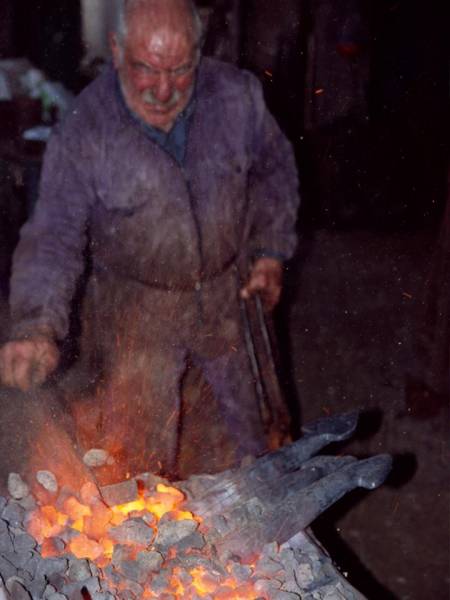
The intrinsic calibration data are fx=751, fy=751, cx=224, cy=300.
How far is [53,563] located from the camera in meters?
1.69

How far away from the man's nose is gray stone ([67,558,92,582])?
1.17 metres

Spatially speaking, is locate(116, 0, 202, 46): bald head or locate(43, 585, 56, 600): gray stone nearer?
locate(43, 585, 56, 600): gray stone

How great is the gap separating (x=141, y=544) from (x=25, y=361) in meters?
0.59

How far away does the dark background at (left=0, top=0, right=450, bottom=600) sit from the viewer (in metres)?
1.94

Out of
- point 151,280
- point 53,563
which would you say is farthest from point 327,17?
Result: point 53,563

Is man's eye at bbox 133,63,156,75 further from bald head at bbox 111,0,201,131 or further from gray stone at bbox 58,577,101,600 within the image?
gray stone at bbox 58,577,101,600

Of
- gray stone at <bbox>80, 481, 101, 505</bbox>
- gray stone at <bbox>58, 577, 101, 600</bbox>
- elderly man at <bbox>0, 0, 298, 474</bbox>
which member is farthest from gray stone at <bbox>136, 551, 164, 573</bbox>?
elderly man at <bbox>0, 0, 298, 474</bbox>

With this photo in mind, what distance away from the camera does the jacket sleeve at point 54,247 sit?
194 centimetres

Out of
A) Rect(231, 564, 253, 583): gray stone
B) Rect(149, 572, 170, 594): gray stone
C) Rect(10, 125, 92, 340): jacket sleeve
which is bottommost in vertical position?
Rect(231, 564, 253, 583): gray stone

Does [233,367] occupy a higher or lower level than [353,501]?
higher

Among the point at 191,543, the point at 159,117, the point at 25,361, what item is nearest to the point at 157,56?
Answer: the point at 159,117

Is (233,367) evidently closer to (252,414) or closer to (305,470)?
(252,414)

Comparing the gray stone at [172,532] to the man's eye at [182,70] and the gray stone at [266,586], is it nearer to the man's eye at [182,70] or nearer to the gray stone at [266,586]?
the gray stone at [266,586]

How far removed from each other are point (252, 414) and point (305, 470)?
483 mm
